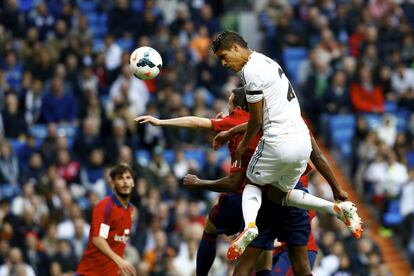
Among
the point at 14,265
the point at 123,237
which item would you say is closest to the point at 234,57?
the point at 123,237

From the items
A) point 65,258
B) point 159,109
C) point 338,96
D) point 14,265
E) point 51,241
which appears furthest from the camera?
point 338,96

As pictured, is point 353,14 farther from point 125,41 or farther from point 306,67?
point 125,41

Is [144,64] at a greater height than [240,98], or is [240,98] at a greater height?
[144,64]

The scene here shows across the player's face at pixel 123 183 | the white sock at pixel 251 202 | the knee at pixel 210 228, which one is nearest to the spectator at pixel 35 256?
the player's face at pixel 123 183

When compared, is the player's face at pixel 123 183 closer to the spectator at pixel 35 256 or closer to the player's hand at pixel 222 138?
the player's hand at pixel 222 138

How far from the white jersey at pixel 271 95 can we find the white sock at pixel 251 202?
593 millimetres

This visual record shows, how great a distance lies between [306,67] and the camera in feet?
75.5

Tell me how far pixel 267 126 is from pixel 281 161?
34cm

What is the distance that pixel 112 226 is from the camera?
39.7 ft

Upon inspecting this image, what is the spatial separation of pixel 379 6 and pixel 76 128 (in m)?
8.96

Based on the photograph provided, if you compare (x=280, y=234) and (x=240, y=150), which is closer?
(x=240, y=150)

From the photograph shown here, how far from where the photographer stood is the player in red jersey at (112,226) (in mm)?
12031

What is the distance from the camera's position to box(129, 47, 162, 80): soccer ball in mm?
11055

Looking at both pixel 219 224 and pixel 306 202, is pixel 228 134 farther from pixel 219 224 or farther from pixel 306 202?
pixel 219 224
